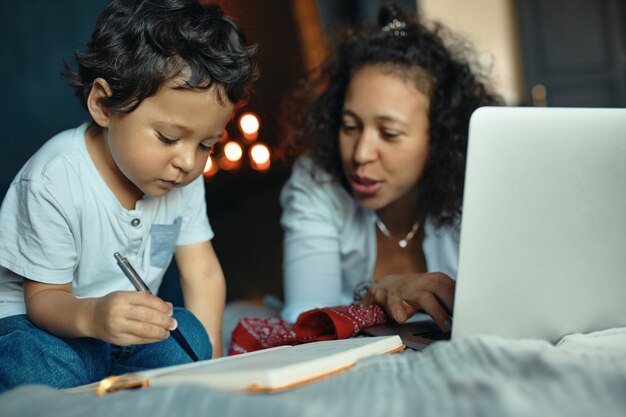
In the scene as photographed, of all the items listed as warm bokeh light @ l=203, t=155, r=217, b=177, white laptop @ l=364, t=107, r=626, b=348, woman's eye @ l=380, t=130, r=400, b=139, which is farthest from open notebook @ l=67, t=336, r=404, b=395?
warm bokeh light @ l=203, t=155, r=217, b=177

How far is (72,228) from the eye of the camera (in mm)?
1167

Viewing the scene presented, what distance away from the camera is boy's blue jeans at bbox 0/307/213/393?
1.01 m

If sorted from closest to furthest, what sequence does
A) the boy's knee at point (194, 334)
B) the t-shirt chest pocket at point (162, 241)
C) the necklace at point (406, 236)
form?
the boy's knee at point (194, 334)
the t-shirt chest pocket at point (162, 241)
the necklace at point (406, 236)

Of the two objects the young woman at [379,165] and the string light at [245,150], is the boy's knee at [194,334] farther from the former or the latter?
the string light at [245,150]

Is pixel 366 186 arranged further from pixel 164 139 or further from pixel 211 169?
pixel 211 169

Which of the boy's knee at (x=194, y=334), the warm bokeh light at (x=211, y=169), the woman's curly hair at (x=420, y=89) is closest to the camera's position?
the boy's knee at (x=194, y=334)

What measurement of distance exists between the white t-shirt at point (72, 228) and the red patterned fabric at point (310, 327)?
0.68 feet

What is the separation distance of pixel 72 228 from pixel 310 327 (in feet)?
1.43

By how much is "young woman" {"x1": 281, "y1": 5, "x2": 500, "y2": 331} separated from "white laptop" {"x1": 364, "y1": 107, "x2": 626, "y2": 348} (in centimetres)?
66

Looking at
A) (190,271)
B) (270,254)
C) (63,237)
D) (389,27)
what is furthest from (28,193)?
(270,254)

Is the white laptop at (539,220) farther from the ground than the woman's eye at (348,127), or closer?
closer

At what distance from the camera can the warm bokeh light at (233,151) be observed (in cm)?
262

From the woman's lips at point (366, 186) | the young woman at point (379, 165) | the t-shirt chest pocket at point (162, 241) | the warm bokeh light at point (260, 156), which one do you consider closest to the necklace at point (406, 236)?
the young woman at point (379, 165)

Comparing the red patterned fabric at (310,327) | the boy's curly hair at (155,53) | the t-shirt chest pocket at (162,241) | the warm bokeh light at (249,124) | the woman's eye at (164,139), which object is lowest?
the red patterned fabric at (310,327)
